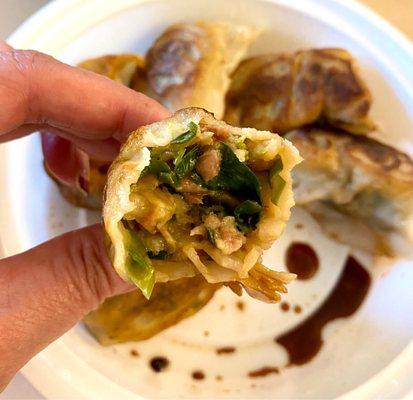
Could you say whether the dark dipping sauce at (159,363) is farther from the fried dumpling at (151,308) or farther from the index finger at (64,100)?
the index finger at (64,100)

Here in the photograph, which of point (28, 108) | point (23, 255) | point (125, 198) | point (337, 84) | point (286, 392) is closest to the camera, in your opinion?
point (125, 198)

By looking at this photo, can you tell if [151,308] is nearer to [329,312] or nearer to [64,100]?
[329,312]

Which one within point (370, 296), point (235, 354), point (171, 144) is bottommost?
point (235, 354)

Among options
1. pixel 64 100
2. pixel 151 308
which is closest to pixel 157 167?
pixel 64 100

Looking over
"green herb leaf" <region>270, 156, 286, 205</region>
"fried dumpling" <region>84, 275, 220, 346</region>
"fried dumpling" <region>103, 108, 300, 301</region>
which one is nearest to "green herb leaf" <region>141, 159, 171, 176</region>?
"fried dumpling" <region>103, 108, 300, 301</region>

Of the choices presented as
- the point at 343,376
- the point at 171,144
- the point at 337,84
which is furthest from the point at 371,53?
the point at 171,144

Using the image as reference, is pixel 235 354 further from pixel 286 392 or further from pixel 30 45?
pixel 30 45

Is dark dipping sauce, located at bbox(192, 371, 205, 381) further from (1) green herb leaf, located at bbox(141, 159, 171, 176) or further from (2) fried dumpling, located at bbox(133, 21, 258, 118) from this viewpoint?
(1) green herb leaf, located at bbox(141, 159, 171, 176)

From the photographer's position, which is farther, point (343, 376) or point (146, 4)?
point (146, 4)
